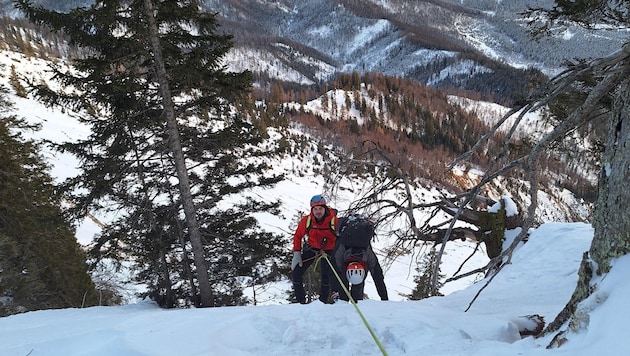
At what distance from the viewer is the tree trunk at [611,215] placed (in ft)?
6.53

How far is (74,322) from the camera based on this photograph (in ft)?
14.5

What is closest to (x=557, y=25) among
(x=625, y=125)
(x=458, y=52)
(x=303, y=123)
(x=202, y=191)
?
(x=625, y=125)

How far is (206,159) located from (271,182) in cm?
168

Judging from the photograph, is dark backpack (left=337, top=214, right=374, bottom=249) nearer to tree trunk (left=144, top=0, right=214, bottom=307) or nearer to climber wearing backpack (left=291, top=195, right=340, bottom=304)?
climber wearing backpack (left=291, top=195, right=340, bottom=304)

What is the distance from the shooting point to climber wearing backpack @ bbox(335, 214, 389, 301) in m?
4.94

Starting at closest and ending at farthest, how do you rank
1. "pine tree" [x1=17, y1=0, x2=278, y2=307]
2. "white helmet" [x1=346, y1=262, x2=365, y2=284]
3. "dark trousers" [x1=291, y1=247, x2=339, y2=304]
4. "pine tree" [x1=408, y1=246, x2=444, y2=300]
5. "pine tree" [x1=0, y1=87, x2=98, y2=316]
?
1. "pine tree" [x1=408, y1=246, x2=444, y2=300]
2. "white helmet" [x1=346, y1=262, x2=365, y2=284]
3. "dark trousers" [x1=291, y1=247, x2=339, y2=304]
4. "pine tree" [x1=17, y1=0, x2=278, y2=307]
5. "pine tree" [x1=0, y1=87, x2=98, y2=316]

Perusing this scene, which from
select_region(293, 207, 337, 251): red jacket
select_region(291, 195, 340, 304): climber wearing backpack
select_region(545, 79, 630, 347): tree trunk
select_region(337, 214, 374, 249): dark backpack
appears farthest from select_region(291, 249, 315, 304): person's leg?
select_region(545, 79, 630, 347): tree trunk

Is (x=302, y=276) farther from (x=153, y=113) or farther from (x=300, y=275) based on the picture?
(x=153, y=113)

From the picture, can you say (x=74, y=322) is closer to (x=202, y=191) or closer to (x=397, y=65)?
(x=202, y=191)

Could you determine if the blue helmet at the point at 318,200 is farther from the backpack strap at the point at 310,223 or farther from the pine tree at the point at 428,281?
the pine tree at the point at 428,281

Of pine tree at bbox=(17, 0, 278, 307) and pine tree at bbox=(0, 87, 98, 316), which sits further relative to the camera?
pine tree at bbox=(0, 87, 98, 316)

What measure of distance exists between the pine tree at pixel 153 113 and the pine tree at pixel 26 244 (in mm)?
2750

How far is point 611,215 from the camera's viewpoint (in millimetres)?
2092

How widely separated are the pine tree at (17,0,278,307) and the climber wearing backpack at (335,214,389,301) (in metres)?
3.60
